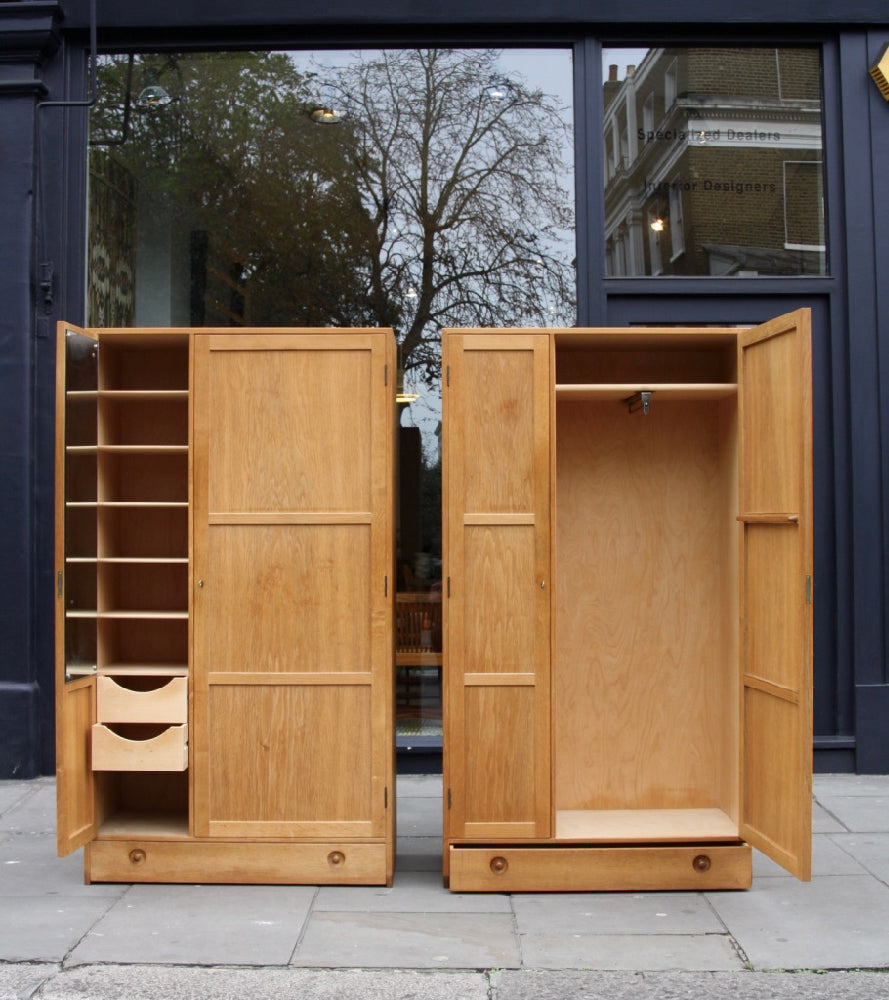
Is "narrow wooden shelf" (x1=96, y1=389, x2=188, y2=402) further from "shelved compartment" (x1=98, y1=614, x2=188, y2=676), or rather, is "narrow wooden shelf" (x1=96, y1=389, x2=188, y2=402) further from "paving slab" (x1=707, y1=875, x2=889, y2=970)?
"paving slab" (x1=707, y1=875, x2=889, y2=970)

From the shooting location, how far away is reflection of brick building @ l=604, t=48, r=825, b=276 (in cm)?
685

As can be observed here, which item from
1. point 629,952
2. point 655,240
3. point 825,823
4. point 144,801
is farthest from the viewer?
point 655,240

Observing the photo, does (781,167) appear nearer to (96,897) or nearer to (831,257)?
(831,257)

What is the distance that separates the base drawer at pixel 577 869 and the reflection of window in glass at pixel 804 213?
4.06m

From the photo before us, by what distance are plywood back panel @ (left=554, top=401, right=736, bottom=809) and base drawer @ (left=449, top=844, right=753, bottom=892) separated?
23.4 inches

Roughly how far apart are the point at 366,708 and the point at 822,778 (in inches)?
133

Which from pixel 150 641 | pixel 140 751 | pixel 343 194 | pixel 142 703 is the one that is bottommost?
pixel 140 751

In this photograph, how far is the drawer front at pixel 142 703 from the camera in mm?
4816

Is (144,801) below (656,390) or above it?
below

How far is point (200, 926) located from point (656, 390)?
9.75ft

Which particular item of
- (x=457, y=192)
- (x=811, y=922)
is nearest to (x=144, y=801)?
(x=811, y=922)

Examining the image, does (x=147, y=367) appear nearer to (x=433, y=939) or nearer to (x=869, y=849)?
(x=433, y=939)

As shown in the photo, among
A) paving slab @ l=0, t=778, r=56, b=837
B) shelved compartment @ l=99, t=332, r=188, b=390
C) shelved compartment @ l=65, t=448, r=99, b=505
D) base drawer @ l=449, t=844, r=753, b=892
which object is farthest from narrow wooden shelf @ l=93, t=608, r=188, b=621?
base drawer @ l=449, t=844, r=753, b=892

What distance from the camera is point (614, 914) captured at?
4391 millimetres
